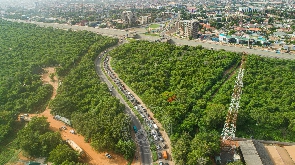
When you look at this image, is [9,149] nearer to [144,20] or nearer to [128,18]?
[128,18]

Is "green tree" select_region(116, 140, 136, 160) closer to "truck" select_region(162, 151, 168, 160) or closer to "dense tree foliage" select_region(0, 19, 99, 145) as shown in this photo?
"truck" select_region(162, 151, 168, 160)

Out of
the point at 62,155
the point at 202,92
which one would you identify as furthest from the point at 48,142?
the point at 202,92

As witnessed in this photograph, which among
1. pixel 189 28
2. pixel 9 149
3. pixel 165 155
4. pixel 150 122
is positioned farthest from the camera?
pixel 189 28

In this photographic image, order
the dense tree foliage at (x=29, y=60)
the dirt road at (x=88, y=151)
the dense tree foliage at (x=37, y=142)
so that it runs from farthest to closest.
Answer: the dense tree foliage at (x=29, y=60)
the dense tree foliage at (x=37, y=142)
the dirt road at (x=88, y=151)

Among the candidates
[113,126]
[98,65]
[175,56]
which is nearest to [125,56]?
[98,65]

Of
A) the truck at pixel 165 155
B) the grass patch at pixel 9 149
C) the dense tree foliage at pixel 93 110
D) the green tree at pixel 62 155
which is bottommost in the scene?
the grass patch at pixel 9 149

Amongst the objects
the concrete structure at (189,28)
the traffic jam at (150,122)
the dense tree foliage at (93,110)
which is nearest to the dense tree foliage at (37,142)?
the dense tree foliage at (93,110)

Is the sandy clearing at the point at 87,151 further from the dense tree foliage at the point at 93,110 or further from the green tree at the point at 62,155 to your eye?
the green tree at the point at 62,155
